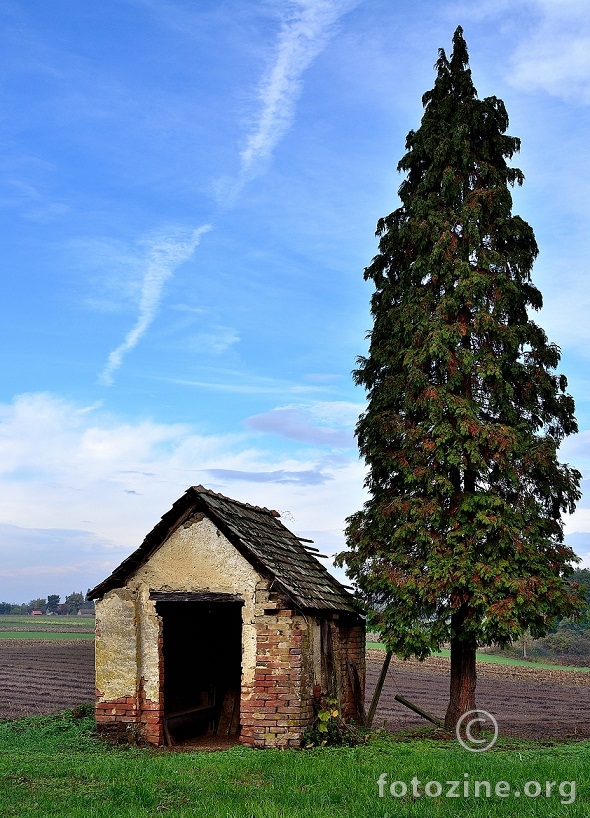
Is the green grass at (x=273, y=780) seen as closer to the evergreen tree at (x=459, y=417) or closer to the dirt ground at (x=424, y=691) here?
the evergreen tree at (x=459, y=417)

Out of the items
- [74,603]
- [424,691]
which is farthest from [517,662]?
[74,603]

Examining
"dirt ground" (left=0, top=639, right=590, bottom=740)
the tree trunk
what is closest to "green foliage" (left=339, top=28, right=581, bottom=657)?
the tree trunk

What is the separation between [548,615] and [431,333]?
582 cm

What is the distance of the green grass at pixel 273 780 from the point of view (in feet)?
26.8

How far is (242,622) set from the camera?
14219mm

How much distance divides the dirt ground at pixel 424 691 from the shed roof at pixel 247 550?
632cm

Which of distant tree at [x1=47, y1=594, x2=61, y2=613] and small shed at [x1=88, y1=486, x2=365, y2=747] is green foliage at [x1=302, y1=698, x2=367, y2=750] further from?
distant tree at [x1=47, y1=594, x2=61, y2=613]

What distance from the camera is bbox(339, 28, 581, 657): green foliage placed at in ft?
50.0

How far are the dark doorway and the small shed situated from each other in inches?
9.7

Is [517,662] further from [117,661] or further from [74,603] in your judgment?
[74,603]

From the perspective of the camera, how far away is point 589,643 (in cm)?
6006

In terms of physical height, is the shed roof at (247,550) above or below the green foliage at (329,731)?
above

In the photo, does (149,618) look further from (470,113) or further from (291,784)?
(470,113)

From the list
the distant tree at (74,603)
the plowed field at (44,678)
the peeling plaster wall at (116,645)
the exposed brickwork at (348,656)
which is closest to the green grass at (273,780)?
the peeling plaster wall at (116,645)
